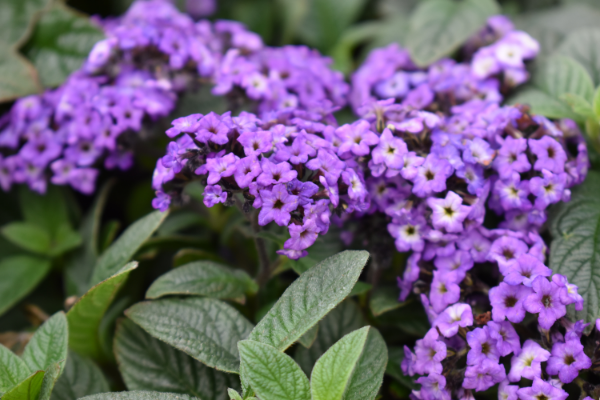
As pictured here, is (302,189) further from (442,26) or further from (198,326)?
(442,26)

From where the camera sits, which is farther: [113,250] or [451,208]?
[113,250]

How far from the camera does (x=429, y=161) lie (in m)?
1.49

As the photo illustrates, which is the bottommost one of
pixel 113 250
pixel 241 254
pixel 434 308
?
pixel 241 254

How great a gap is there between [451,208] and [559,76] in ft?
3.01

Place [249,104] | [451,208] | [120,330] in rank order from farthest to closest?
[249,104] < [120,330] < [451,208]

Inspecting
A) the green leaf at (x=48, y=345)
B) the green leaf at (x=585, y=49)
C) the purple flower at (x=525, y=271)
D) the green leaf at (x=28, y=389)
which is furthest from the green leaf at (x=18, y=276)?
the green leaf at (x=585, y=49)

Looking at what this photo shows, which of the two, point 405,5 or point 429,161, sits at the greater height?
point 405,5

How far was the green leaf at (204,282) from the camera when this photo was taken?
1.49 metres

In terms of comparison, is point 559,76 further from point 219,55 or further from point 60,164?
point 60,164

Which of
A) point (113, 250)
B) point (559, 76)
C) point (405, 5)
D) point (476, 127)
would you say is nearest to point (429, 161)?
point (476, 127)

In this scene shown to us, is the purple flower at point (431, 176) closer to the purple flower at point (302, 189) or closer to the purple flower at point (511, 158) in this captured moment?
the purple flower at point (511, 158)

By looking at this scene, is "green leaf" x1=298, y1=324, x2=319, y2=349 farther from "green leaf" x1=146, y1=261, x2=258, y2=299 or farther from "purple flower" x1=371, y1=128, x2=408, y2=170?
"purple flower" x1=371, y1=128, x2=408, y2=170

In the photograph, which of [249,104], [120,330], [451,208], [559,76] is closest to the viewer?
[451,208]

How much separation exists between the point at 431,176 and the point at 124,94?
3.87ft
